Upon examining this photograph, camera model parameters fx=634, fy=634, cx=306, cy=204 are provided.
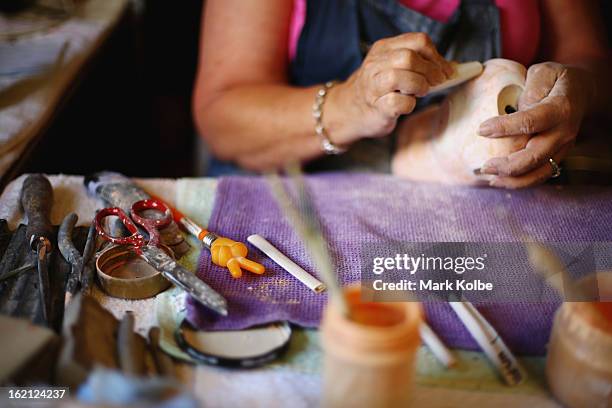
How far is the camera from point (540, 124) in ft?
2.06

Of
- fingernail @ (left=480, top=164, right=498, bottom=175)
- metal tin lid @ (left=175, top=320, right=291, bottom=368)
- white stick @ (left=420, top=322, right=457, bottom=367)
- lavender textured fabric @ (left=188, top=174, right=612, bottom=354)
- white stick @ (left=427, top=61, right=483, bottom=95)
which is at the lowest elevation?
lavender textured fabric @ (left=188, top=174, right=612, bottom=354)

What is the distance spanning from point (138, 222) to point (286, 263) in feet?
0.49

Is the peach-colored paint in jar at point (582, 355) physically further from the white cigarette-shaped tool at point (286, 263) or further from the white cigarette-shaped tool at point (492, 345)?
the white cigarette-shaped tool at point (286, 263)

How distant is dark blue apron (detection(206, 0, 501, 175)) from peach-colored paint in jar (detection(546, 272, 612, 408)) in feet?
1.38

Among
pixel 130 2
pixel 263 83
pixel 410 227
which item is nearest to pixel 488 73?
pixel 410 227

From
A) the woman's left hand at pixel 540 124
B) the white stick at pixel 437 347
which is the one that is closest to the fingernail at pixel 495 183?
the woman's left hand at pixel 540 124

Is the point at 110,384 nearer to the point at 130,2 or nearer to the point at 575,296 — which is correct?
the point at 575,296

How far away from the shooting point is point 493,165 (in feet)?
2.10

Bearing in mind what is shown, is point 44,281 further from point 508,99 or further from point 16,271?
point 508,99

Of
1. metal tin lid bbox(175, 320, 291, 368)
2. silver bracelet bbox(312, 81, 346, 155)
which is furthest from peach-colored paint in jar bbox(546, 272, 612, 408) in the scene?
silver bracelet bbox(312, 81, 346, 155)

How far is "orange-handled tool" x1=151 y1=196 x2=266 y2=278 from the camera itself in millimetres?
564

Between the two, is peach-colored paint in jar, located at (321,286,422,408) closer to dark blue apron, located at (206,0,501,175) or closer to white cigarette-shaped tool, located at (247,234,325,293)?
white cigarette-shaped tool, located at (247,234,325,293)

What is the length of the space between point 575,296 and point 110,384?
34 cm

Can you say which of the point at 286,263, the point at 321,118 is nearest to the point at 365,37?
the point at 321,118
